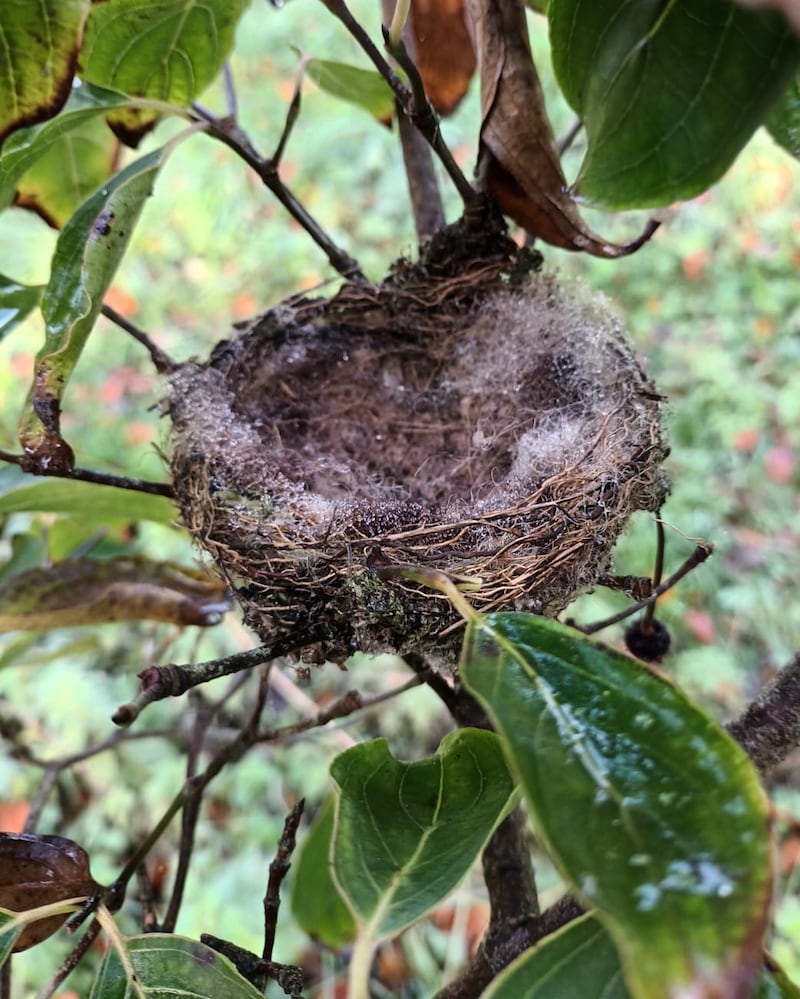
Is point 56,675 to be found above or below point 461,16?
above

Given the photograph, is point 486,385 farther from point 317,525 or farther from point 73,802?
point 73,802

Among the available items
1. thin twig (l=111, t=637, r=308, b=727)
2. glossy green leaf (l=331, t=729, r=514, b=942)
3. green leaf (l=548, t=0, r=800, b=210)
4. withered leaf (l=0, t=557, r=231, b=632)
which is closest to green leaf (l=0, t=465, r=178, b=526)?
withered leaf (l=0, t=557, r=231, b=632)

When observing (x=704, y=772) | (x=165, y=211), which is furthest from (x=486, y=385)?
(x=165, y=211)

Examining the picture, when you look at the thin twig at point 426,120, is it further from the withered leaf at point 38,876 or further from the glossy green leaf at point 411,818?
the withered leaf at point 38,876

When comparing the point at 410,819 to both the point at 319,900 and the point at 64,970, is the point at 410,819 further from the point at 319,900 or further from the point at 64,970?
the point at 319,900

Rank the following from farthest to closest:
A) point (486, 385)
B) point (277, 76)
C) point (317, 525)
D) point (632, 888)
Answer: point (277, 76) < point (486, 385) < point (317, 525) < point (632, 888)

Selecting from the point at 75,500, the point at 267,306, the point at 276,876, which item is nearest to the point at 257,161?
the point at 75,500

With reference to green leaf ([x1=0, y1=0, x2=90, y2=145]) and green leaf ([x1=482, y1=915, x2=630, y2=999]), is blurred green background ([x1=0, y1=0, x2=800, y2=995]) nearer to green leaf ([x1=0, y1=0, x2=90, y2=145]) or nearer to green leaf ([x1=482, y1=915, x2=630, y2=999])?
green leaf ([x1=0, y1=0, x2=90, y2=145])

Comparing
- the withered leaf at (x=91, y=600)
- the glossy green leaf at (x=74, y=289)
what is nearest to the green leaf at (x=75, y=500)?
the withered leaf at (x=91, y=600)
